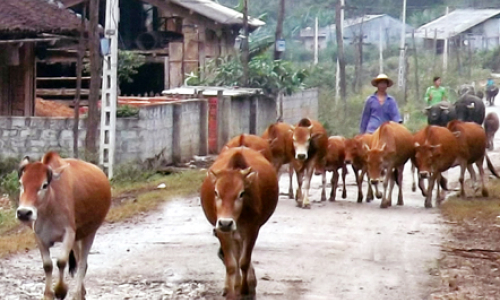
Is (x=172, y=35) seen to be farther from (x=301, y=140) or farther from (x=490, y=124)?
(x=301, y=140)

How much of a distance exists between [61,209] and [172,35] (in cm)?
2538

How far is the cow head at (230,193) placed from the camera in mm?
9703

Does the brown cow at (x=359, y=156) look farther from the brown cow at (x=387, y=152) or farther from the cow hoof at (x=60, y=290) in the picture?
the cow hoof at (x=60, y=290)

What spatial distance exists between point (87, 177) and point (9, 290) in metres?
1.34

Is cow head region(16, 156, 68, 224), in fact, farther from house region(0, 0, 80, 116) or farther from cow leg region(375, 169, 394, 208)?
house region(0, 0, 80, 116)

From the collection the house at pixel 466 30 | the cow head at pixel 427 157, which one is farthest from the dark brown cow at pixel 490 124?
the house at pixel 466 30

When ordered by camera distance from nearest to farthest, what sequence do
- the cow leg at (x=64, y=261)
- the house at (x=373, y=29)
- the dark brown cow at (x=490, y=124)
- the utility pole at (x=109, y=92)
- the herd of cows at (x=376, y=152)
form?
the cow leg at (x=64, y=261) → the herd of cows at (x=376, y=152) → the utility pole at (x=109, y=92) → the dark brown cow at (x=490, y=124) → the house at (x=373, y=29)

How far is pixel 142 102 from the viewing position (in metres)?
26.9

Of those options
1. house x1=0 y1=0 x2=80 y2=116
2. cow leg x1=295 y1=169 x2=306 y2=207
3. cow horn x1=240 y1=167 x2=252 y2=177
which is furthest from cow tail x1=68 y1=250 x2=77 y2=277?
house x1=0 y1=0 x2=80 y2=116

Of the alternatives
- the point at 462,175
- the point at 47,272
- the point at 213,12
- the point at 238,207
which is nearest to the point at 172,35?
the point at 213,12

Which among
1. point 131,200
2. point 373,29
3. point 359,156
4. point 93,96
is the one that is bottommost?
point 131,200

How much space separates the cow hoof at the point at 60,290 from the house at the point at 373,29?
62.7m

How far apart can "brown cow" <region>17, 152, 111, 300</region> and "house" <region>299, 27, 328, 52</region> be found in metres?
61.1

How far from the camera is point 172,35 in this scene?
3478cm
